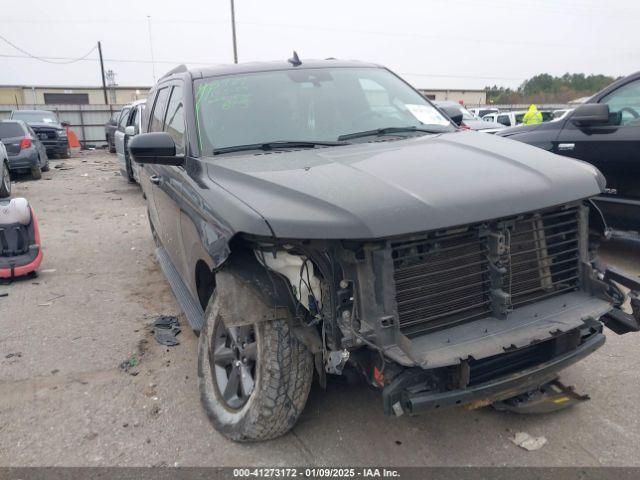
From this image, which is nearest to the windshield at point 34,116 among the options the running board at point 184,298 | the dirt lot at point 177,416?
the dirt lot at point 177,416

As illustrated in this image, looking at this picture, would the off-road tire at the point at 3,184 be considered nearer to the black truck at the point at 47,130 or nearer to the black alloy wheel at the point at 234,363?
the black truck at the point at 47,130

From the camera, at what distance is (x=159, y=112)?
15.1 ft

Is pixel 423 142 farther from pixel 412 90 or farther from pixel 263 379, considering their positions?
pixel 263 379

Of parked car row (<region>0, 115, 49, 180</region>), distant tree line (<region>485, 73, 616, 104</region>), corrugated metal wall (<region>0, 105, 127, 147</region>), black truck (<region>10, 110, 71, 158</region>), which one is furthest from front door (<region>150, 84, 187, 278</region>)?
distant tree line (<region>485, 73, 616, 104</region>)

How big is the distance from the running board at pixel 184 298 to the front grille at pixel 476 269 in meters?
1.39

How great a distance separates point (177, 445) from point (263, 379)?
69 cm

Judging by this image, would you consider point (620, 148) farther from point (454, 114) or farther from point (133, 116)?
point (133, 116)

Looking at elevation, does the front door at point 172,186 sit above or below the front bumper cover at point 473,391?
above

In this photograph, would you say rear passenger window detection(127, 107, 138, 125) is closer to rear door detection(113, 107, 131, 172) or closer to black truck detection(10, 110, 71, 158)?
rear door detection(113, 107, 131, 172)

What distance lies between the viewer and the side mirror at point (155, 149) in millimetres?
3279

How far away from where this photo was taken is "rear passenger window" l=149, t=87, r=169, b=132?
446cm

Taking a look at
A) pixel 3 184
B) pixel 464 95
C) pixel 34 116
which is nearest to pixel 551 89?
pixel 464 95

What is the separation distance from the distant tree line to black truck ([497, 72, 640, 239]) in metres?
48.1

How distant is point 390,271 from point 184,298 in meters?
2.12
